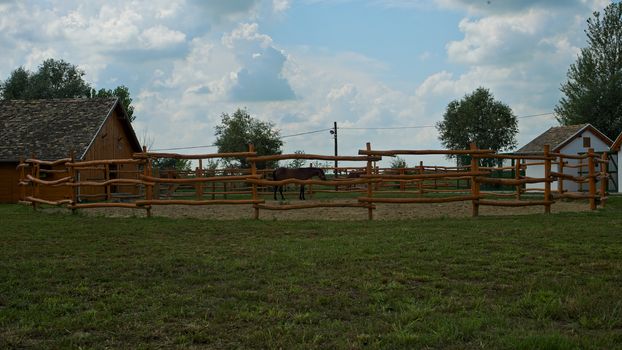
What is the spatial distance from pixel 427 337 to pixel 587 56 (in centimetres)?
4407

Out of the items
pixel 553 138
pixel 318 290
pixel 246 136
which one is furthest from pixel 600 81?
pixel 318 290

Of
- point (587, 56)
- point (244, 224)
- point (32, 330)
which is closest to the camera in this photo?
point (32, 330)

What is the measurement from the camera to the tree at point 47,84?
47.0 meters

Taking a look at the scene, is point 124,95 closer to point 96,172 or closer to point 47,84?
point 47,84

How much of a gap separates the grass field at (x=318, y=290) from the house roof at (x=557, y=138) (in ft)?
81.9

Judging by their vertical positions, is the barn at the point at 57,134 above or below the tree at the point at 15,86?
below

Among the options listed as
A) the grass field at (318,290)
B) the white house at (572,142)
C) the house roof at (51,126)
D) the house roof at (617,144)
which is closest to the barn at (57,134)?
the house roof at (51,126)

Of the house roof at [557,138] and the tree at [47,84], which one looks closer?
the house roof at [557,138]

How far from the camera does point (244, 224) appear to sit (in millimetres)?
11109

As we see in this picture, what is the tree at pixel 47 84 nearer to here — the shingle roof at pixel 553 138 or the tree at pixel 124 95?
the tree at pixel 124 95

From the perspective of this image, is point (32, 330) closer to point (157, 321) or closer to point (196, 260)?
point (157, 321)

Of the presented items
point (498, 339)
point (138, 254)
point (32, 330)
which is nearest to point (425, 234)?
point (138, 254)

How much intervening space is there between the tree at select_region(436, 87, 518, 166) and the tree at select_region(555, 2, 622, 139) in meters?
8.85

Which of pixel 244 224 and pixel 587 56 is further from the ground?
pixel 587 56
